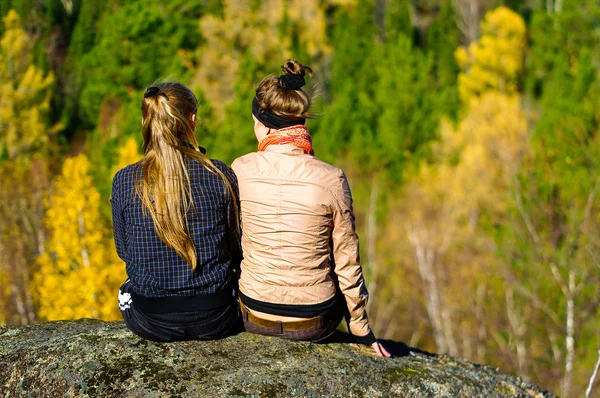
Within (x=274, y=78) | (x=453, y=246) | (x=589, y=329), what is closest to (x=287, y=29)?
(x=453, y=246)

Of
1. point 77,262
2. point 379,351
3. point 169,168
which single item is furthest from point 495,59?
point 169,168

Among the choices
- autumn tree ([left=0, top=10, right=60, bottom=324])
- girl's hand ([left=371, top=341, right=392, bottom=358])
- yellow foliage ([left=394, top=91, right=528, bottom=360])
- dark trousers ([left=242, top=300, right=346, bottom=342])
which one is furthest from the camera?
yellow foliage ([left=394, top=91, right=528, bottom=360])

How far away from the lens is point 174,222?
279 centimetres

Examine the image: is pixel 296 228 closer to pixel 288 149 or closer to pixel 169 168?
pixel 288 149

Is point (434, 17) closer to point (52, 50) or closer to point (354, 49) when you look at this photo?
point (354, 49)

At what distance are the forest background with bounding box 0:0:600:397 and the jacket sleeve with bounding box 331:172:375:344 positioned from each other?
257 inches

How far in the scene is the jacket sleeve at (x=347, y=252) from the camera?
2891 millimetres

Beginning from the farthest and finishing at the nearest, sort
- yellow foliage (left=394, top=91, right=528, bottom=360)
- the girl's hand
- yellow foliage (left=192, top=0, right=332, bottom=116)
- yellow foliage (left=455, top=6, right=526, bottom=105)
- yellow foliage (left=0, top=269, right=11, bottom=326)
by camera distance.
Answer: yellow foliage (left=455, top=6, right=526, bottom=105) → yellow foliage (left=192, top=0, right=332, bottom=116) → yellow foliage (left=394, top=91, right=528, bottom=360) → yellow foliage (left=0, top=269, right=11, bottom=326) → the girl's hand

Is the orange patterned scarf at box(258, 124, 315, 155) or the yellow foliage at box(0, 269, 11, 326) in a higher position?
the orange patterned scarf at box(258, 124, 315, 155)

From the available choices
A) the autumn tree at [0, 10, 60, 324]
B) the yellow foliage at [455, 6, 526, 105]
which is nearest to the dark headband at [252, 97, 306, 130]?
the autumn tree at [0, 10, 60, 324]

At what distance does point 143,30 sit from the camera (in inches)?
875

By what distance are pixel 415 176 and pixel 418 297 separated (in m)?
8.45

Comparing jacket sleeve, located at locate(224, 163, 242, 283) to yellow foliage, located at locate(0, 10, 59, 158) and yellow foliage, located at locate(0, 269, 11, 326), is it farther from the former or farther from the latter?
yellow foliage, located at locate(0, 10, 59, 158)

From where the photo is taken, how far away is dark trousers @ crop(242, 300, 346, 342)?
9.91 feet
